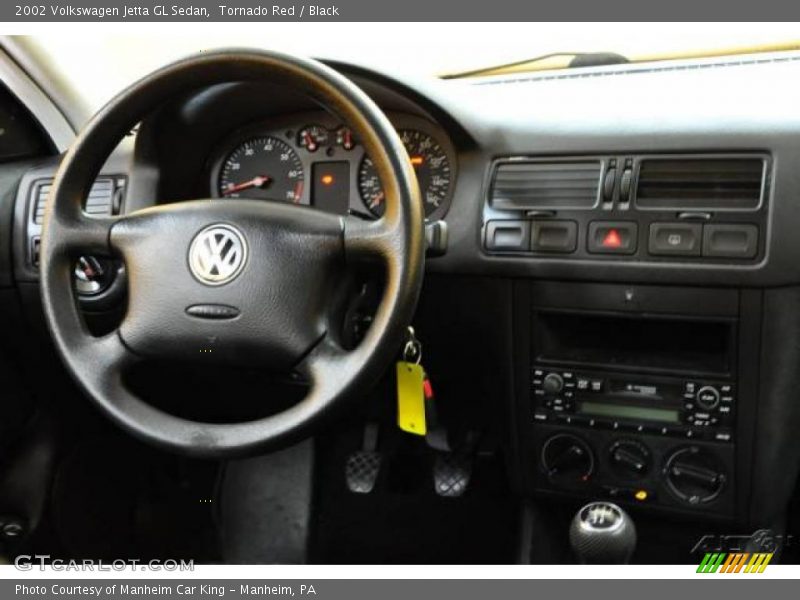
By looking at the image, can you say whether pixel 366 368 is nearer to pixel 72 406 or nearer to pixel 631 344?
pixel 631 344

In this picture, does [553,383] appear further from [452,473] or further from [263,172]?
[263,172]

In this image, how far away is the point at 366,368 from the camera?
1266 mm

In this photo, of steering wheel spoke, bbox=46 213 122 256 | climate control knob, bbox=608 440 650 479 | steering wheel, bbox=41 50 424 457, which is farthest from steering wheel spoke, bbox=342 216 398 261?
climate control knob, bbox=608 440 650 479

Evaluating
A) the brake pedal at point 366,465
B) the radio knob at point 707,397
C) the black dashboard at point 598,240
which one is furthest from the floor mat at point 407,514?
the radio knob at point 707,397

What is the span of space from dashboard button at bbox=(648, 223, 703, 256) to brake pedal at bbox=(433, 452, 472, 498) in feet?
2.25

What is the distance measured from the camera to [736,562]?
1.67 metres

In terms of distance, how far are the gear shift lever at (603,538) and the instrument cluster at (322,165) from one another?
0.59 meters

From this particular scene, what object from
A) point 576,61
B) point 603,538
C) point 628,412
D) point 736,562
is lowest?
point 736,562

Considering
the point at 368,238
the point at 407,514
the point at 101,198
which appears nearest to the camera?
the point at 368,238

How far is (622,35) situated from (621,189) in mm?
427

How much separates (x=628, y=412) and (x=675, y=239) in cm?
33

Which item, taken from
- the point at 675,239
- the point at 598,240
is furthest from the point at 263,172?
the point at 675,239

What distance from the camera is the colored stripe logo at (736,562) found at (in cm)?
165

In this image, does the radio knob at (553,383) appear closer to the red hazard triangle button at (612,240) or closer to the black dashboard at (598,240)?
the black dashboard at (598,240)
